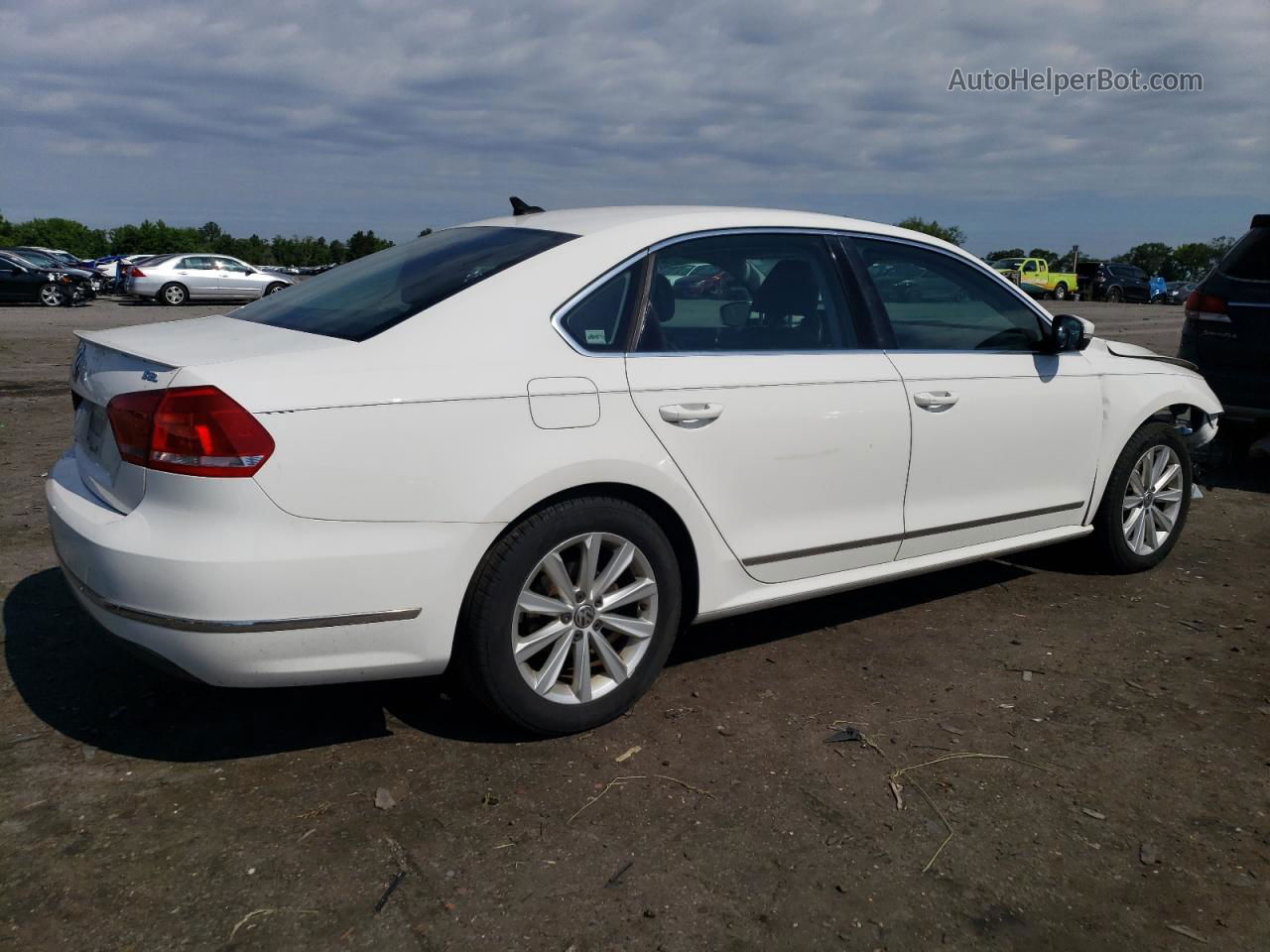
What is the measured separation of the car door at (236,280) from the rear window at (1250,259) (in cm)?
2732

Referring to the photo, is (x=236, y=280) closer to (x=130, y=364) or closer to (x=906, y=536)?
(x=130, y=364)

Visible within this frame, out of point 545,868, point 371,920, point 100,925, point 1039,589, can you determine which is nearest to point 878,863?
point 545,868

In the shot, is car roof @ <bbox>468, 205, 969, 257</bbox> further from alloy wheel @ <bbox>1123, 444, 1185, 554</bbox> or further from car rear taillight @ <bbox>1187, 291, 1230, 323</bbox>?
car rear taillight @ <bbox>1187, 291, 1230, 323</bbox>

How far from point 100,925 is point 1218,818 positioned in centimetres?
292

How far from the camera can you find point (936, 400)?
13.4 ft

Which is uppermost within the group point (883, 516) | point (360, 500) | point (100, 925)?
point (360, 500)

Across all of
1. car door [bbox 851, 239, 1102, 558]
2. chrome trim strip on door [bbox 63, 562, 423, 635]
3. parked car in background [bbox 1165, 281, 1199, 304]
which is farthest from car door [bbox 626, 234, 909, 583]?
parked car in background [bbox 1165, 281, 1199, 304]

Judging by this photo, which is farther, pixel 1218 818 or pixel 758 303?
pixel 758 303

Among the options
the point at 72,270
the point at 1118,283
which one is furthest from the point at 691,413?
the point at 1118,283

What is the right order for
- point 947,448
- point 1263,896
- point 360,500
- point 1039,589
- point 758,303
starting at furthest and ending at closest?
point 1039,589, point 947,448, point 758,303, point 360,500, point 1263,896

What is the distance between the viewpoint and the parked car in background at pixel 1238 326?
712 cm

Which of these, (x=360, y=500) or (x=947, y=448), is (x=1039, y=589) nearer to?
(x=947, y=448)

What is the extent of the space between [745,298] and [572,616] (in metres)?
1.33

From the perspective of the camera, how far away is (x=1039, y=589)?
16.5 ft
